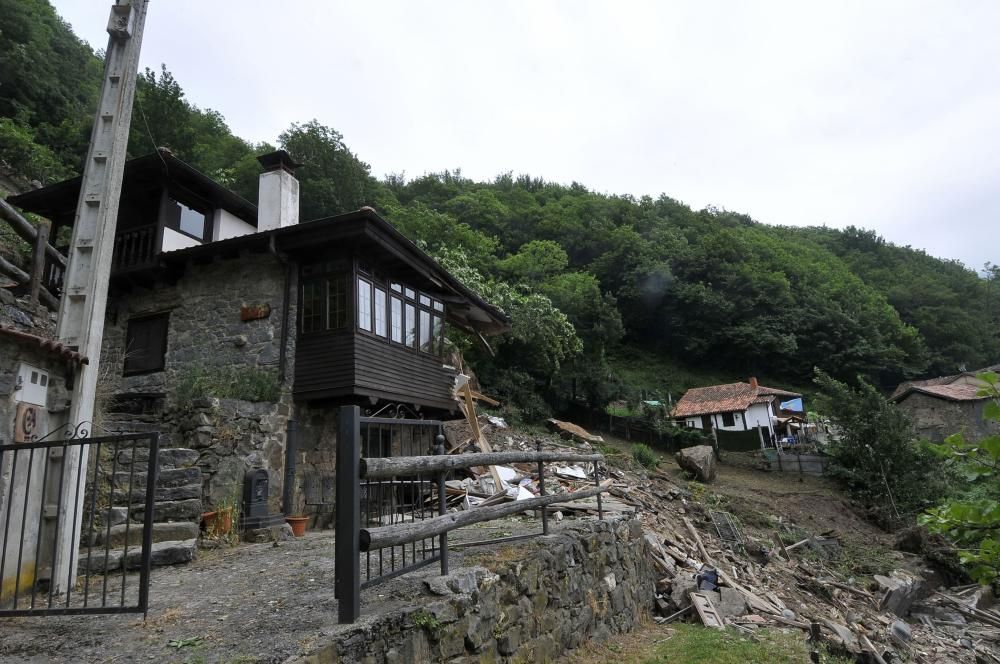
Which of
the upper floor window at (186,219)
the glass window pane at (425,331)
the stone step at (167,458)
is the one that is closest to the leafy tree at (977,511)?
the stone step at (167,458)

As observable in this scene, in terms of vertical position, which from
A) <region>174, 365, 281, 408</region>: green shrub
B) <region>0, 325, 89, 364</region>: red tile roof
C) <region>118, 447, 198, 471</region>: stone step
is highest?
<region>174, 365, 281, 408</region>: green shrub

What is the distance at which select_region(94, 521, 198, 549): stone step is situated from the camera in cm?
600

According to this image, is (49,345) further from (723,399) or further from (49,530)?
(723,399)

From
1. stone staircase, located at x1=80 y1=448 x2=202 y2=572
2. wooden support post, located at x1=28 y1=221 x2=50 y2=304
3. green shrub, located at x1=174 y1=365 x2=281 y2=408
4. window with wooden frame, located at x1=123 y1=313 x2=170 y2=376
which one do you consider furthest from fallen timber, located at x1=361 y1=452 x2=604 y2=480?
window with wooden frame, located at x1=123 y1=313 x2=170 y2=376

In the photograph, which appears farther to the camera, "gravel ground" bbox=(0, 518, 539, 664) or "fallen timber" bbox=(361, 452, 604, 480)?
"fallen timber" bbox=(361, 452, 604, 480)

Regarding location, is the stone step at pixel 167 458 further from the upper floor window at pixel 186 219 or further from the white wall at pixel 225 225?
the white wall at pixel 225 225

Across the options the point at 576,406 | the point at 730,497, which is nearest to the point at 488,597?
the point at 730,497

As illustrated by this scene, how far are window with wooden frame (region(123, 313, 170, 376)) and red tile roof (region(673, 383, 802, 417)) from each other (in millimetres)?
31332

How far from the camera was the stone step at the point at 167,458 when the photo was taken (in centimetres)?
747

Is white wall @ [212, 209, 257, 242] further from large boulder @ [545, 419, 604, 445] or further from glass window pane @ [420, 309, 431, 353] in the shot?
large boulder @ [545, 419, 604, 445]

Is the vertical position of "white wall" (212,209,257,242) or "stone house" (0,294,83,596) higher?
"white wall" (212,209,257,242)

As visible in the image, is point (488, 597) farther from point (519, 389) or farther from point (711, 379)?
point (711, 379)

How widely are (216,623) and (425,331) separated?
10.8m

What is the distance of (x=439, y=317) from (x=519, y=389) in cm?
1260
